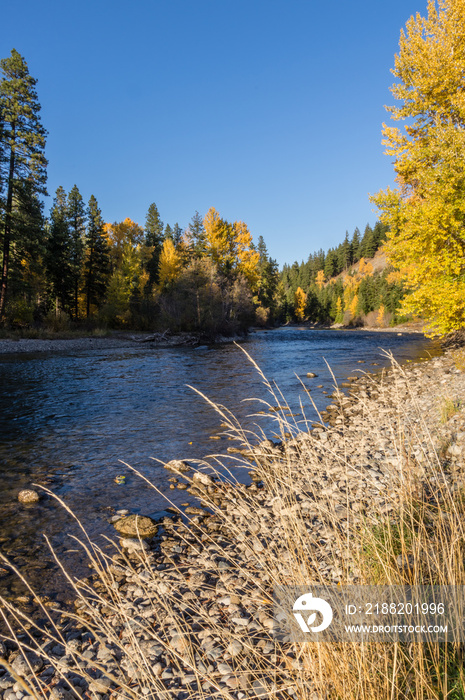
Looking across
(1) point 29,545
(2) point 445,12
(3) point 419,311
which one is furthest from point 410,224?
(1) point 29,545

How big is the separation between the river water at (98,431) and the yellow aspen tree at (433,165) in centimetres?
404

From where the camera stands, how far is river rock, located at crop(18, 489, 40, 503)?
6.43m

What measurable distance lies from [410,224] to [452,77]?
5.65m

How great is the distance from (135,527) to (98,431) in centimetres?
558

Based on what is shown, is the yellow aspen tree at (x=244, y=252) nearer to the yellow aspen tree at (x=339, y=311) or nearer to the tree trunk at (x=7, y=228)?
the tree trunk at (x=7, y=228)

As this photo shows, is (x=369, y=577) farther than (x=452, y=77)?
No

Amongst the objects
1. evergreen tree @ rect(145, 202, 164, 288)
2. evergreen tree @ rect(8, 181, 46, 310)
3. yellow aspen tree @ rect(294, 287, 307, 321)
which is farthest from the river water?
yellow aspen tree @ rect(294, 287, 307, 321)

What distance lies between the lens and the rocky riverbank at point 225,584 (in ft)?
7.55

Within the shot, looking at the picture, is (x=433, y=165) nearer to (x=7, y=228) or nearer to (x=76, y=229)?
(x=7, y=228)

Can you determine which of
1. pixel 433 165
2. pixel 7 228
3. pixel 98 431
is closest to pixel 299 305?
pixel 7 228

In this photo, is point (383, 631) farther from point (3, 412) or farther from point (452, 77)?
point (452, 77)

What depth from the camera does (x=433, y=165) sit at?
13148 mm

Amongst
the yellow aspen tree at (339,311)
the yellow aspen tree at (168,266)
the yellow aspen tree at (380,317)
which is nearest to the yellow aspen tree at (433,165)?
the yellow aspen tree at (168,266)

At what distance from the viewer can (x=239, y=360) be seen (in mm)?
24656
